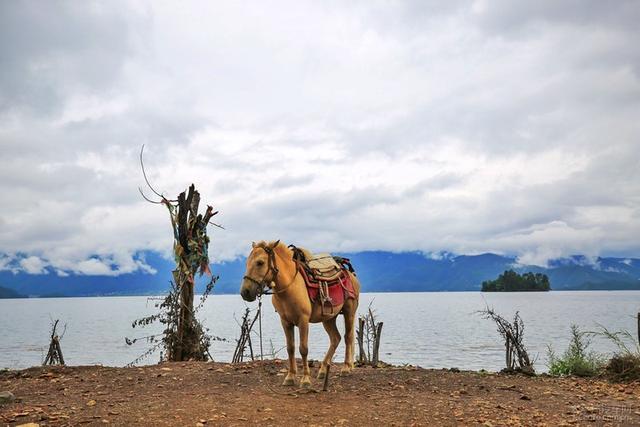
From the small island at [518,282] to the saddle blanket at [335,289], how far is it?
124935 millimetres

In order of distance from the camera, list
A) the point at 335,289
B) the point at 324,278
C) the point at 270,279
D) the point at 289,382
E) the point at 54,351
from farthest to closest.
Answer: the point at 54,351
the point at 335,289
the point at 324,278
the point at 289,382
the point at 270,279

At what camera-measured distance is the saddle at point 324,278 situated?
981 centimetres

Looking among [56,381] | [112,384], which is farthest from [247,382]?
[56,381]

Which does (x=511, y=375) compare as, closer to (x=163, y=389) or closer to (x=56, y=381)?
(x=163, y=389)

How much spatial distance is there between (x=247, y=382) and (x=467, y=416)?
13.6 ft

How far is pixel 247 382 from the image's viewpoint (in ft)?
32.6

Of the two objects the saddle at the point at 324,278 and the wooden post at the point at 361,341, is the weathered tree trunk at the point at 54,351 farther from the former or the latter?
the saddle at the point at 324,278

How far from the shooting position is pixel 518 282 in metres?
131

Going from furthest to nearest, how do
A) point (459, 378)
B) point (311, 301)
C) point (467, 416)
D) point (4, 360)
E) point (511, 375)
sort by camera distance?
1. point (4, 360)
2. point (511, 375)
3. point (459, 378)
4. point (311, 301)
5. point (467, 416)

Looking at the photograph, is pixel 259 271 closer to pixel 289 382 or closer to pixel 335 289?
pixel 335 289

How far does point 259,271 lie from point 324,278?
176 cm

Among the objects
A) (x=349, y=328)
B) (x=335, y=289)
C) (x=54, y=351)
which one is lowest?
(x=54, y=351)

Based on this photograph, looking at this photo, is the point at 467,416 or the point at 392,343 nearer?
the point at 467,416

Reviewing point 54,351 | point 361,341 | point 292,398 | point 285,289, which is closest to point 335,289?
point 285,289
